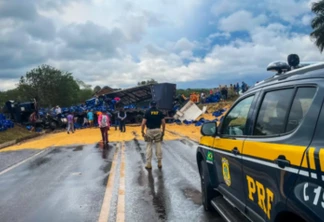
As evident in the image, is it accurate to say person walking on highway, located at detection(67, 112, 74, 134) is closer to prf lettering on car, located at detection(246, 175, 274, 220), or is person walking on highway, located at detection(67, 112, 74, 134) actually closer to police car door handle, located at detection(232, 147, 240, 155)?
police car door handle, located at detection(232, 147, 240, 155)

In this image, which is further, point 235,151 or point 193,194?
point 193,194

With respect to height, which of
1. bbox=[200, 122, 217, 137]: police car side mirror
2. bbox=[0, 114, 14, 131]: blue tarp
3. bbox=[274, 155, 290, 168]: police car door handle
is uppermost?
bbox=[200, 122, 217, 137]: police car side mirror

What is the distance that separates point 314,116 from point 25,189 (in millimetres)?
6758

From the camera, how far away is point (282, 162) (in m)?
2.60

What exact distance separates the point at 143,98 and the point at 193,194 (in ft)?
90.4

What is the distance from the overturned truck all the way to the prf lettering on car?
84.2 ft

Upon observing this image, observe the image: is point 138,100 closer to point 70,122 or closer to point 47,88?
point 70,122

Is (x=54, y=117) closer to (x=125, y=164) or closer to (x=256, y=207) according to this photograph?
(x=125, y=164)

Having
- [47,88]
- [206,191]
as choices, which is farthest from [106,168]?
[47,88]

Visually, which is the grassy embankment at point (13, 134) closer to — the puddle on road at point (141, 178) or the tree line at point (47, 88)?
the puddle on road at point (141, 178)

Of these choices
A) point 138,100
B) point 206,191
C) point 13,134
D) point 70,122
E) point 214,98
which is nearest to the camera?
point 206,191

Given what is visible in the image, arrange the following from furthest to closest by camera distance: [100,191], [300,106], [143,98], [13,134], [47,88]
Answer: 1. [47,88]
2. [143,98]
3. [13,134]
4. [100,191]
5. [300,106]

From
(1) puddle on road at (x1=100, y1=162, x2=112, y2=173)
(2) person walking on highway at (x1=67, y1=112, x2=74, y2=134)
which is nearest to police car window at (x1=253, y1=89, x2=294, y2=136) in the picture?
(1) puddle on road at (x1=100, y1=162, x2=112, y2=173)

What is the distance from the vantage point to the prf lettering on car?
9.25 ft
